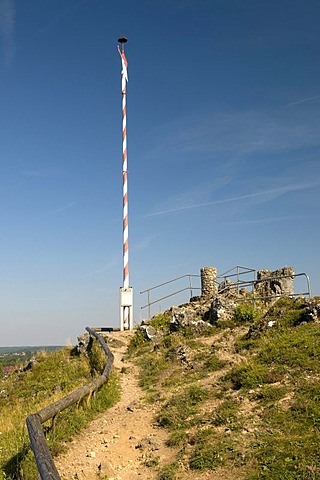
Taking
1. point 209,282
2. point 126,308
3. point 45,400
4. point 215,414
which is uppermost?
point 209,282

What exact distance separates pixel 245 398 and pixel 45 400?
8.12 metres

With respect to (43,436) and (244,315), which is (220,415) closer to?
(43,436)

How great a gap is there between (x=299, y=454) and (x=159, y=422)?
13.9 ft

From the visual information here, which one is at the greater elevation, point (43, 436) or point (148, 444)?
point (43, 436)

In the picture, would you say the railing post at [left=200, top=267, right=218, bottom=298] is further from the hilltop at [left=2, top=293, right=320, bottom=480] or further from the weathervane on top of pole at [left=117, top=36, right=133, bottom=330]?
the hilltop at [left=2, top=293, right=320, bottom=480]

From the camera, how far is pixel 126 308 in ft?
92.1

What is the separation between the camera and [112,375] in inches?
627

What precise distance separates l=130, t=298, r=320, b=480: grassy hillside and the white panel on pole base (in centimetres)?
899

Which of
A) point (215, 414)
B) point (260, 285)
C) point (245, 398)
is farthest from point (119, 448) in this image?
point (260, 285)

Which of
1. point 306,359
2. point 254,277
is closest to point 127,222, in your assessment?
point 254,277

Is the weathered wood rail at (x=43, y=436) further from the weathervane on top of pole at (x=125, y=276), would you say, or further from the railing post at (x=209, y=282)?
the railing post at (x=209, y=282)

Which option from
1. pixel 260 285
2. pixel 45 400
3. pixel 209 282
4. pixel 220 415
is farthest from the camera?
pixel 209 282

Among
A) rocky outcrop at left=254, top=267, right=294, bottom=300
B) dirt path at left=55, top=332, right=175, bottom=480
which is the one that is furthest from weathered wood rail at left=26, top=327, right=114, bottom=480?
rocky outcrop at left=254, top=267, right=294, bottom=300

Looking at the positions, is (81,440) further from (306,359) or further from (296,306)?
(296,306)
